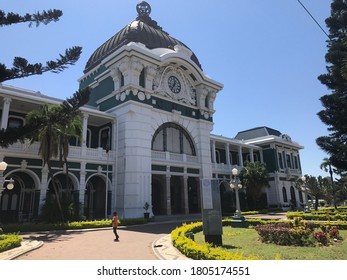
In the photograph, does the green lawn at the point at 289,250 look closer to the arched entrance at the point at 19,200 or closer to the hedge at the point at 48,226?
the hedge at the point at 48,226

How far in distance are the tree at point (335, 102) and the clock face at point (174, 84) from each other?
15167 mm

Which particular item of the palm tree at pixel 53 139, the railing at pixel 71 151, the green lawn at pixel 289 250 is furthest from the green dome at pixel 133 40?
the green lawn at pixel 289 250

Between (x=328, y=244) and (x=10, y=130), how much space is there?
12.6m

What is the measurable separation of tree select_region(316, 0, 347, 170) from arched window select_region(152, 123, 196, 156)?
46.1 ft

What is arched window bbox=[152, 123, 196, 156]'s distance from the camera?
95.6 ft

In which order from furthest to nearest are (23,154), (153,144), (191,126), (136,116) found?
1. (191,126)
2. (153,144)
3. (136,116)
4. (23,154)

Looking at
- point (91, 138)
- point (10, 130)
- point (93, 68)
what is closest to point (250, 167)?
point (91, 138)

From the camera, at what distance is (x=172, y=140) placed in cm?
3055

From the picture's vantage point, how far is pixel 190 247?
923 cm

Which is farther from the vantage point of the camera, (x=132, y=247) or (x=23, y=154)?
(x=23, y=154)

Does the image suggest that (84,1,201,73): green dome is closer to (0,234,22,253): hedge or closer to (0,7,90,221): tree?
(0,7,90,221): tree

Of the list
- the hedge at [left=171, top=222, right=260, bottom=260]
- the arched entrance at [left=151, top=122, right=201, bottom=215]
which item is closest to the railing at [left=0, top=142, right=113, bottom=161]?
the arched entrance at [left=151, top=122, right=201, bottom=215]

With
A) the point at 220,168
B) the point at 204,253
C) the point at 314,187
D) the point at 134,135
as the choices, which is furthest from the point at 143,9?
the point at 204,253

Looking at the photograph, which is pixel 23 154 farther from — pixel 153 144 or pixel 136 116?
pixel 153 144
